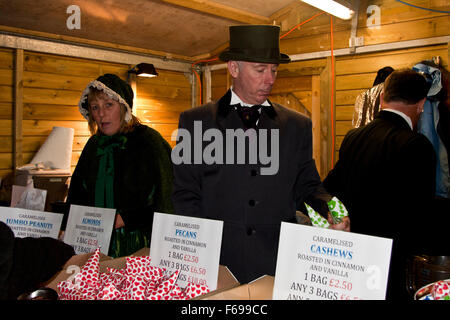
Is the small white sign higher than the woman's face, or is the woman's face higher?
the woman's face

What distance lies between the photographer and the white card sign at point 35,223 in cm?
159

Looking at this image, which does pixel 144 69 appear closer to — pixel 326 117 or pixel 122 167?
pixel 326 117

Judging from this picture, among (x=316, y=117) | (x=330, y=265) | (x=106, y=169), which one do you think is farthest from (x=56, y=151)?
(x=330, y=265)

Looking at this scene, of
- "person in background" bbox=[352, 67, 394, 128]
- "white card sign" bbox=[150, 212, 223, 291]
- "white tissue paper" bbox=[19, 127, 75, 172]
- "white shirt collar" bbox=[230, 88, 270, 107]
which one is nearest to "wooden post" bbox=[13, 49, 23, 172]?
"white tissue paper" bbox=[19, 127, 75, 172]

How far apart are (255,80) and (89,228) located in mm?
864

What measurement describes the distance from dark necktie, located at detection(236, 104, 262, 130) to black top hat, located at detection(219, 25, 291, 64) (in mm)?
195

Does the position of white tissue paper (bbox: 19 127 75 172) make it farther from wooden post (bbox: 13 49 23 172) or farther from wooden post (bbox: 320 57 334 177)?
wooden post (bbox: 320 57 334 177)

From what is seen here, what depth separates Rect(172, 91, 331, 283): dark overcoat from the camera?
5.17ft

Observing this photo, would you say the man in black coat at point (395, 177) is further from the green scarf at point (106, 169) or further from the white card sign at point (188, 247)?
the green scarf at point (106, 169)

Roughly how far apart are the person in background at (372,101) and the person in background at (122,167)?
2.21 metres

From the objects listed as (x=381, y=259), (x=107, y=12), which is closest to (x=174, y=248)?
(x=381, y=259)

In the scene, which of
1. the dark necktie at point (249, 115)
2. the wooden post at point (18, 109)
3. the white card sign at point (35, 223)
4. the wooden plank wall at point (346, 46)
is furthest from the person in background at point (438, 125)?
the wooden post at point (18, 109)
